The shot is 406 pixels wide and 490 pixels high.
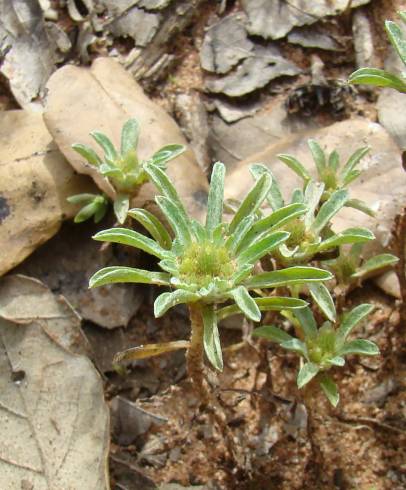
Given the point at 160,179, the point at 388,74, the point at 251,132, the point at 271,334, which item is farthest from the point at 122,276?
the point at 251,132

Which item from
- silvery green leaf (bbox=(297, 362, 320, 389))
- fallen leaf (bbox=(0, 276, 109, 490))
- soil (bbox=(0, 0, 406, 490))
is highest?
silvery green leaf (bbox=(297, 362, 320, 389))

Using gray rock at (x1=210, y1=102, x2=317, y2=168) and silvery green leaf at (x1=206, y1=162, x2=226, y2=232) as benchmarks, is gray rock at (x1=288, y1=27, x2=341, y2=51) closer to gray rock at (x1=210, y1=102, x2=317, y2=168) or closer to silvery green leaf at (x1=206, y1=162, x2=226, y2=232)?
gray rock at (x1=210, y1=102, x2=317, y2=168)

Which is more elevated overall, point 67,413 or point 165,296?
point 165,296

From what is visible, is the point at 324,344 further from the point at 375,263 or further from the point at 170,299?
the point at 170,299

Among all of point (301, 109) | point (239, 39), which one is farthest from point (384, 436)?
point (239, 39)

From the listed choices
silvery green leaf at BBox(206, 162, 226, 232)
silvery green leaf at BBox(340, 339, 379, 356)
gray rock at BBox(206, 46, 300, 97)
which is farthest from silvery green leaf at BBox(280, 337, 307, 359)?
gray rock at BBox(206, 46, 300, 97)

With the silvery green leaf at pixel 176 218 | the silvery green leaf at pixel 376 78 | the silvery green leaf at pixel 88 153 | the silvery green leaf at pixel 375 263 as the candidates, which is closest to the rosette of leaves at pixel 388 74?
the silvery green leaf at pixel 376 78

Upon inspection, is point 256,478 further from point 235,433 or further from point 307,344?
point 307,344
